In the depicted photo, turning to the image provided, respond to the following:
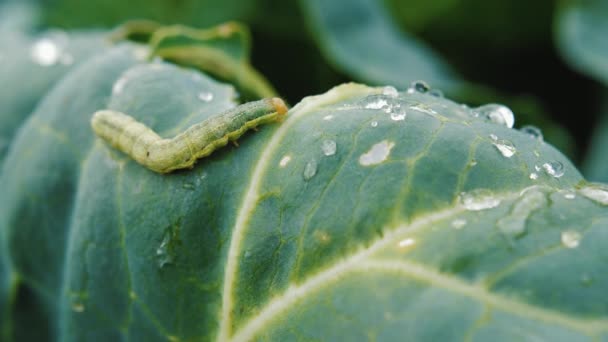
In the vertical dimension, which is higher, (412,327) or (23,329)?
(412,327)

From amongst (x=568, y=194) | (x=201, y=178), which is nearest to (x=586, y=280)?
(x=568, y=194)

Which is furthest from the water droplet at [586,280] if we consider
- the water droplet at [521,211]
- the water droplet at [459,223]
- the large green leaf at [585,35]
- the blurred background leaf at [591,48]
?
the large green leaf at [585,35]

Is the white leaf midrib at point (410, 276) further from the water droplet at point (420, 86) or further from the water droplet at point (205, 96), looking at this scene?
the water droplet at point (205, 96)

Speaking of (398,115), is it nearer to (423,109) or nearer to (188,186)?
(423,109)

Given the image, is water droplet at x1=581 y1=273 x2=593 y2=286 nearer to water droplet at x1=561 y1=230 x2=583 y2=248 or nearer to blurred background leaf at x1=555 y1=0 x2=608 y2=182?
water droplet at x1=561 y1=230 x2=583 y2=248

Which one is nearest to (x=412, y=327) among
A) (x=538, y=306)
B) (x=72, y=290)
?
(x=538, y=306)

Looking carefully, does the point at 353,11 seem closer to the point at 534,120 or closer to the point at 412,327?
the point at 534,120
